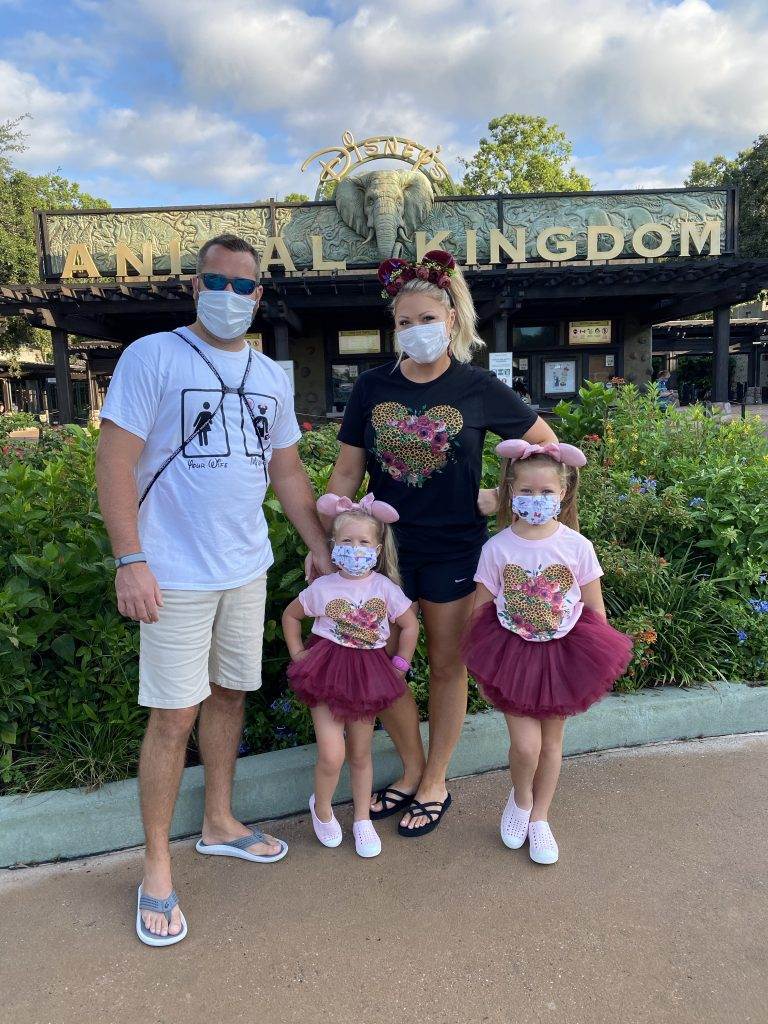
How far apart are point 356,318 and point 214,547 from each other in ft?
47.9

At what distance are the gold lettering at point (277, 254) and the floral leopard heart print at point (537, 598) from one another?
12725 millimetres

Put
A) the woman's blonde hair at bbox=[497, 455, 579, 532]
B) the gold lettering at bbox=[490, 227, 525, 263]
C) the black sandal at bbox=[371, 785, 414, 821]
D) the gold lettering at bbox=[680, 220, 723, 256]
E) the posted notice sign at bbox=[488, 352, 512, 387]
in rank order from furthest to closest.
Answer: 1. the gold lettering at bbox=[680, 220, 723, 256]
2. the gold lettering at bbox=[490, 227, 525, 263]
3. the posted notice sign at bbox=[488, 352, 512, 387]
4. the black sandal at bbox=[371, 785, 414, 821]
5. the woman's blonde hair at bbox=[497, 455, 579, 532]

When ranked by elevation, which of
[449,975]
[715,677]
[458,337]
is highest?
[458,337]

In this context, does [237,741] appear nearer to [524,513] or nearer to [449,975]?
[449,975]

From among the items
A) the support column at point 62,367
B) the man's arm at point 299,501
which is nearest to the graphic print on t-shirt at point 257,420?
the man's arm at point 299,501

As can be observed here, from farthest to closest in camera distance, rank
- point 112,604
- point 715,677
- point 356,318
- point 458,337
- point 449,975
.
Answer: point 356,318, point 715,677, point 112,604, point 458,337, point 449,975

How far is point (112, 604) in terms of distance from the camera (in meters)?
2.73

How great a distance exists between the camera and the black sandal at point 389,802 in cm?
262

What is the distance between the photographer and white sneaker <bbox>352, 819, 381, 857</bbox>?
2400mm

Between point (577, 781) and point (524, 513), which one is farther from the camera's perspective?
point (577, 781)

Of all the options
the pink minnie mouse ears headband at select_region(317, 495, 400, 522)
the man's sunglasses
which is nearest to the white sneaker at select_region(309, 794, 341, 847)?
the pink minnie mouse ears headband at select_region(317, 495, 400, 522)

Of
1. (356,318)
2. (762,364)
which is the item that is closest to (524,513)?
(356,318)

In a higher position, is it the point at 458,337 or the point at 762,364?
the point at 762,364

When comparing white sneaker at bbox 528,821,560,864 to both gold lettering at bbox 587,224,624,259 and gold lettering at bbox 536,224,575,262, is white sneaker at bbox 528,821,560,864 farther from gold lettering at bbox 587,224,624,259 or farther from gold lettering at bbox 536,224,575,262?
gold lettering at bbox 587,224,624,259
